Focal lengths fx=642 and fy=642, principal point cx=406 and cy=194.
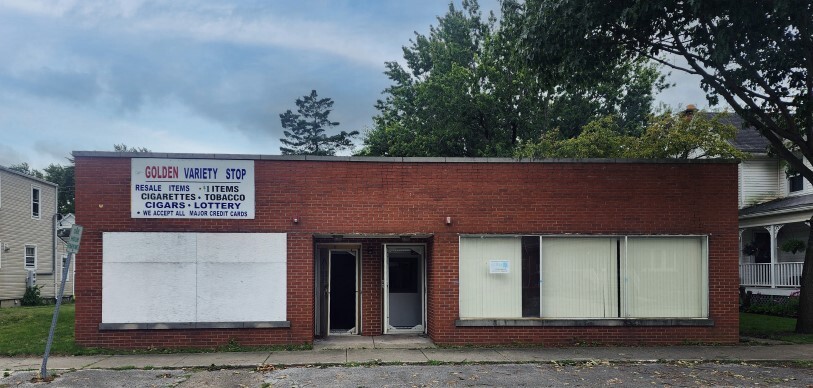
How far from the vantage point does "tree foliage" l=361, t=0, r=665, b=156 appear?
31.3m

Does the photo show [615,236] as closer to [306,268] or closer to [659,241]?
[659,241]

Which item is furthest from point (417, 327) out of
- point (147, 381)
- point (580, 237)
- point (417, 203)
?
point (147, 381)

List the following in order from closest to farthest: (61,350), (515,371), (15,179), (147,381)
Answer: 1. (147,381)
2. (515,371)
3. (61,350)
4. (15,179)

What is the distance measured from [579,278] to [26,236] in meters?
26.3

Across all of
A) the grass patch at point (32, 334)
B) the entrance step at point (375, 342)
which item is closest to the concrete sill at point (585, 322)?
the entrance step at point (375, 342)

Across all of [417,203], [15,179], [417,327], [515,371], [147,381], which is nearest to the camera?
[147,381]

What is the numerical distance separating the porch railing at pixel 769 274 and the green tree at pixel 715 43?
26.3ft

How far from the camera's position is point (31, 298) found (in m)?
28.7

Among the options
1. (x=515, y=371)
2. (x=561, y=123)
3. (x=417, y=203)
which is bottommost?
(x=515, y=371)

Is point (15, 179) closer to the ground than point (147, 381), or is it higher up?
higher up

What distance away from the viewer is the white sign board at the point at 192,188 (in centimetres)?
1327

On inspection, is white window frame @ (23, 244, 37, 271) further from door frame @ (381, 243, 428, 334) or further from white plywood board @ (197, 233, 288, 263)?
door frame @ (381, 243, 428, 334)

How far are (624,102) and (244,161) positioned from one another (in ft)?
84.0

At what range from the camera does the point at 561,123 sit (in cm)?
3297
